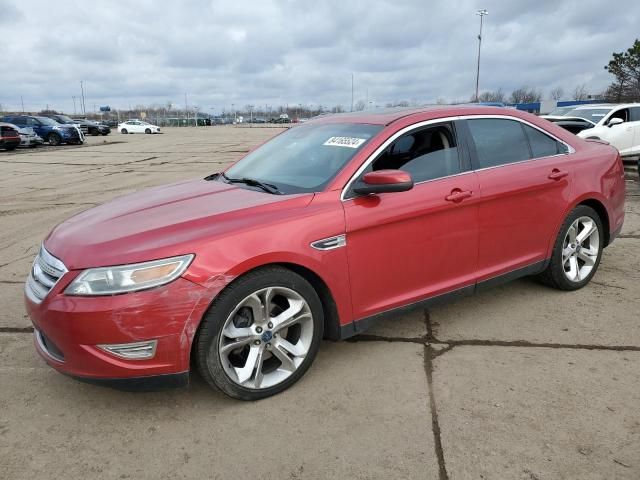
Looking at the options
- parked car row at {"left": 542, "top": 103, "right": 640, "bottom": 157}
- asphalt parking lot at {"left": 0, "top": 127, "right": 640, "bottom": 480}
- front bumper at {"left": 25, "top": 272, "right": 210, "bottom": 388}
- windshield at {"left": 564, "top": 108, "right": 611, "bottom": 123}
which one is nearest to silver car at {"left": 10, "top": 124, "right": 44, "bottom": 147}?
windshield at {"left": 564, "top": 108, "right": 611, "bottom": 123}

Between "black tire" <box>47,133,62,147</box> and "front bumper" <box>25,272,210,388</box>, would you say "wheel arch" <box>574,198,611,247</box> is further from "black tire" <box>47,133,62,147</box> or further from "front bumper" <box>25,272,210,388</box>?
"black tire" <box>47,133,62,147</box>

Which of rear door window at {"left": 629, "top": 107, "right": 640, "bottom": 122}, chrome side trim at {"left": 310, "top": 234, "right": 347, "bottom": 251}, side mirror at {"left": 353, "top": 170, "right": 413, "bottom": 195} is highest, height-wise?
rear door window at {"left": 629, "top": 107, "right": 640, "bottom": 122}

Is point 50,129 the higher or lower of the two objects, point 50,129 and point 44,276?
the higher

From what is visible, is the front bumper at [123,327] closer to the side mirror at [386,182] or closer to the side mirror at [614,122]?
the side mirror at [386,182]

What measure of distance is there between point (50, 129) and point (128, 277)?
2907 cm

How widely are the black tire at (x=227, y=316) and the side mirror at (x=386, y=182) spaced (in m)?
0.69

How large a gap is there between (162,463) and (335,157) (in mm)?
2064

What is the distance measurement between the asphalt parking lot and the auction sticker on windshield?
4.54 ft

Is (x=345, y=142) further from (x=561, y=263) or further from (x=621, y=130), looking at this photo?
(x=621, y=130)

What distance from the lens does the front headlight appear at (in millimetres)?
2543

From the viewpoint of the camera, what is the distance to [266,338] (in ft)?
9.58

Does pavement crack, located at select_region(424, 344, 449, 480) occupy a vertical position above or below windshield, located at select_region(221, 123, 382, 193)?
below

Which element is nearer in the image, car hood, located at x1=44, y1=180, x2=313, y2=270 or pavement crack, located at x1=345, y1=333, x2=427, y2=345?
car hood, located at x1=44, y1=180, x2=313, y2=270

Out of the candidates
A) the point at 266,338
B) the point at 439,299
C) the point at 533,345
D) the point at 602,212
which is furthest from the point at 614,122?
the point at 266,338
